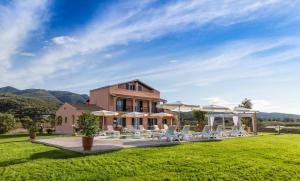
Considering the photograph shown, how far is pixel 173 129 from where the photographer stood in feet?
48.1

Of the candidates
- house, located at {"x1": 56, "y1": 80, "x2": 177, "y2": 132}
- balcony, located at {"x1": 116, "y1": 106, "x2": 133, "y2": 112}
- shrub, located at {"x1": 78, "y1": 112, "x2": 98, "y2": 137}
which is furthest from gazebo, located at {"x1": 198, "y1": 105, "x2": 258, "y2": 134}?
balcony, located at {"x1": 116, "y1": 106, "x2": 133, "y2": 112}

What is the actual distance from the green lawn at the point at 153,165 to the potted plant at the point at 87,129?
29.3 inches

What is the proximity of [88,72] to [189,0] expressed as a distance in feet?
47.1

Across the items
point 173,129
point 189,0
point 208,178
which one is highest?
point 189,0

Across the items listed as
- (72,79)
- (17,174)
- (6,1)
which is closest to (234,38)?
(6,1)

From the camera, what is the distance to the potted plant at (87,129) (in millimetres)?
11031

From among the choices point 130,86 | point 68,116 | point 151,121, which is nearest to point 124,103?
point 130,86

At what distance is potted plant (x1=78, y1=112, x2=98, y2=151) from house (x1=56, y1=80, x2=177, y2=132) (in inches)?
729

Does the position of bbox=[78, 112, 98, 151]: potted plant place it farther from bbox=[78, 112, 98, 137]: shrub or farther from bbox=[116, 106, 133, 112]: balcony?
bbox=[116, 106, 133, 112]: balcony

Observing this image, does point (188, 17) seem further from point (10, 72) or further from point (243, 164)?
point (10, 72)

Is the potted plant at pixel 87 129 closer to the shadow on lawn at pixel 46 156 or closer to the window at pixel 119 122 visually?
the shadow on lawn at pixel 46 156

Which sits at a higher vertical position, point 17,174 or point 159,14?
point 159,14

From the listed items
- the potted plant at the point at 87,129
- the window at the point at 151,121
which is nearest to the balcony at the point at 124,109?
the window at the point at 151,121

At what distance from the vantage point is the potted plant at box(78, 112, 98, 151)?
36.2ft
